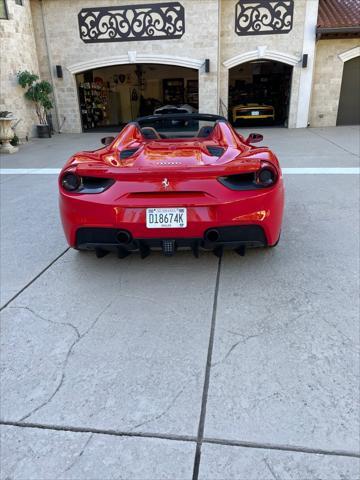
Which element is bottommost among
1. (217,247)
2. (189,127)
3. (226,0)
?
(217,247)

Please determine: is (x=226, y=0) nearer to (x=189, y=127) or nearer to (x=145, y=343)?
(x=189, y=127)

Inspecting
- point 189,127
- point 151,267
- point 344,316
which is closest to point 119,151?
point 151,267

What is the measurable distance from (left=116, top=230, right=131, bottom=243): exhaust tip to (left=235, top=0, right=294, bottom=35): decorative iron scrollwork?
12872 mm

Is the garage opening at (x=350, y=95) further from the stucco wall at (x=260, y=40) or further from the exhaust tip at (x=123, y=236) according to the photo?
the exhaust tip at (x=123, y=236)

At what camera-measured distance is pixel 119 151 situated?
307cm

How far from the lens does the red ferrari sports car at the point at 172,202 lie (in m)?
2.46

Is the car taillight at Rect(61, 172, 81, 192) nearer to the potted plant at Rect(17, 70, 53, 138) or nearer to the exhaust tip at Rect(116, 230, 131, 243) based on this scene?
the exhaust tip at Rect(116, 230, 131, 243)

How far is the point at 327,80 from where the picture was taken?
13656 millimetres

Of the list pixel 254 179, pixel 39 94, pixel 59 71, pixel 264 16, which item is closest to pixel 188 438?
pixel 254 179

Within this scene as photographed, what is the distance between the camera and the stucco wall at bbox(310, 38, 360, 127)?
13.2 m

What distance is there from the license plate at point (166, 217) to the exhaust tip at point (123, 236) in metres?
0.17

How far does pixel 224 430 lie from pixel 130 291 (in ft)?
4.31

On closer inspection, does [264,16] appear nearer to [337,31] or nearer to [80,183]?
[337,31]

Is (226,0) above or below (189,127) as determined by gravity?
above
